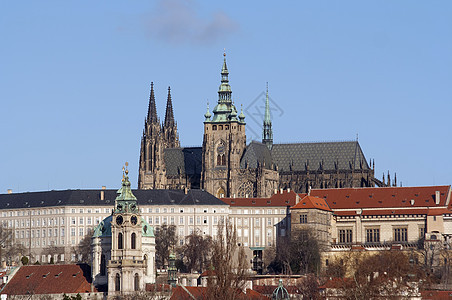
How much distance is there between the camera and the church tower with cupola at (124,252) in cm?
14200

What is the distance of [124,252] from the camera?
143m

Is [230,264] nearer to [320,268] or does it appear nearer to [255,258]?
[320,268]

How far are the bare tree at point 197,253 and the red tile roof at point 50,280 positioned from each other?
123ft

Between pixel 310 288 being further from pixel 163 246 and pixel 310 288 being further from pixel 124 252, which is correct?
pixel 163 246

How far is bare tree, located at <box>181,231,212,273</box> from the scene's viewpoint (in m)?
186

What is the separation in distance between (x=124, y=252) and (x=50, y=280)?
26.1 ft

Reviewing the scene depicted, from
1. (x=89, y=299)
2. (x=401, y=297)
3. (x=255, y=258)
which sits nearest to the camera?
(x=401, y=297)

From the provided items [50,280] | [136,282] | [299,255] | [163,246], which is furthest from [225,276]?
[163,246]

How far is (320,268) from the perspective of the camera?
18462cm

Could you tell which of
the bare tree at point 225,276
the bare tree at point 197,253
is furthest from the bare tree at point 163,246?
the bare tree at point 225,276

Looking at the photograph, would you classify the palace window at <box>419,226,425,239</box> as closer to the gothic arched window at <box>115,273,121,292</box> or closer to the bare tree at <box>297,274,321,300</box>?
the bare tree at <box>297,274,321,300</box>

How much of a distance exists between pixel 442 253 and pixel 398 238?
13132mm

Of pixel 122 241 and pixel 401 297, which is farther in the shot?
pixel 122 241

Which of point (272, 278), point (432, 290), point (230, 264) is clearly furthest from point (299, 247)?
point (230, 264)
